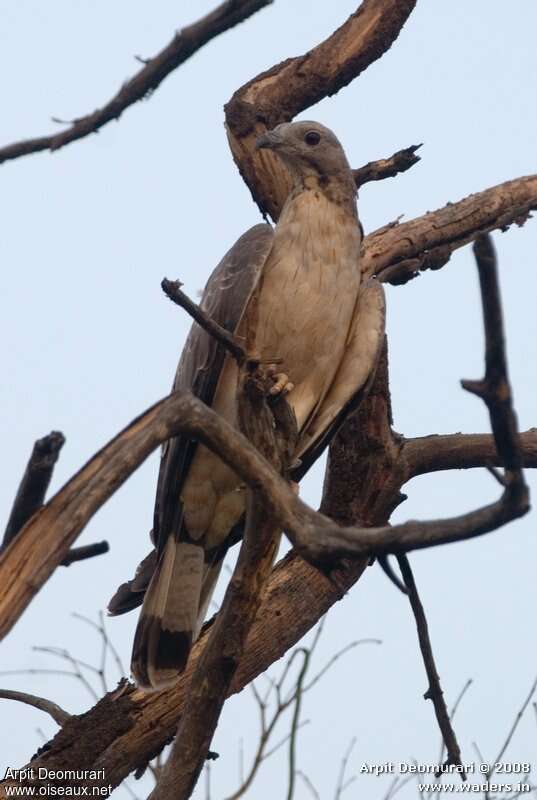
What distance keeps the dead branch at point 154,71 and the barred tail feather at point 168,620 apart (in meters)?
3.34

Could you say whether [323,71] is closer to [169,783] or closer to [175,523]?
[175,523]

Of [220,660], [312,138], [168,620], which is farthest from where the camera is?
[312,138]

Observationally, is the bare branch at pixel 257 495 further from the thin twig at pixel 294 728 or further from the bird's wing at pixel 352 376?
the bird's wing at pixel 352 376

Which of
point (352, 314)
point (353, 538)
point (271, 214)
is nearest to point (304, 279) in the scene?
point (352, 314)

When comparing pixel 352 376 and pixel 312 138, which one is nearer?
pixel 352 376

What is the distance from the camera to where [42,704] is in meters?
5.68

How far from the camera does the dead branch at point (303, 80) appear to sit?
24.4 ft

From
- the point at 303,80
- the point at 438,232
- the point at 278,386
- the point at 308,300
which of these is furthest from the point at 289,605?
the point at 303,80

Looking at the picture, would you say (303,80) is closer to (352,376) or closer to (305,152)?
(305,152)

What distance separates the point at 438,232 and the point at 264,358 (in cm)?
160

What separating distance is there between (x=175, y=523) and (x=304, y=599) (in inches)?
31.8

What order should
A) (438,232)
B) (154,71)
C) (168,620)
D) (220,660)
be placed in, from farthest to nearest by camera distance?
1. (438,232)
2. (168,620)
3. (220,660)
4. (154,71)

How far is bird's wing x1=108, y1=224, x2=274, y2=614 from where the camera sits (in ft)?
20.0

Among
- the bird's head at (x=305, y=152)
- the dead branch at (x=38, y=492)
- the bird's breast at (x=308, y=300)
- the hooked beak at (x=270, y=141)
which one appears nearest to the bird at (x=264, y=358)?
the bird's breast at (x=308, y=300)
